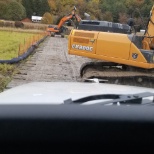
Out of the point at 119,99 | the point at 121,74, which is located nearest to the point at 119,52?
the point at 121,74

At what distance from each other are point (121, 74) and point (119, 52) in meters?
0.64

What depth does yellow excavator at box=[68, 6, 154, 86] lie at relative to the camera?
40.7 ft

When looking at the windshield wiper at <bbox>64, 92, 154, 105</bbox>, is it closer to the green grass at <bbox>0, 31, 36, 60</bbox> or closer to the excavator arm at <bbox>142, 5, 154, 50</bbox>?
the excavator arm at <bbox>142, 5, 154, 50</bbox>

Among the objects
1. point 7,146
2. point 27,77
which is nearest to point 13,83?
point 27,77

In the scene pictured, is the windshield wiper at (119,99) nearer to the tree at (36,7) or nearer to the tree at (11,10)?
the tree at (11,10)

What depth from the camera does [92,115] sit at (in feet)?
5.22

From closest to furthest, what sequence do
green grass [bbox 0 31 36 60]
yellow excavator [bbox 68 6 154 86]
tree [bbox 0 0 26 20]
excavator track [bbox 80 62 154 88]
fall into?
excavator track [bbox 80 62 154 88] < yellow excavator [bbox 68 6 154 86] < green grass [bbox 0 31 36 60] < tree [bbox 0 0 26 20]

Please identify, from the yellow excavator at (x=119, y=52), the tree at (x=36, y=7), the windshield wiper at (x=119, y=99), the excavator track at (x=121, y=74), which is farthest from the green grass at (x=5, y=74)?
the tree at (x=36, y=7)

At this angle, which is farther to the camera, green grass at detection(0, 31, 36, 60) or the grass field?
the grass field

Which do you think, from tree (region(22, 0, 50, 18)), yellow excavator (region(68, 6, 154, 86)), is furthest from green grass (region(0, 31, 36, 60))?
tree (region(22, 0, 50, 18))

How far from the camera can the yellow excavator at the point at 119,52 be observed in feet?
40.7

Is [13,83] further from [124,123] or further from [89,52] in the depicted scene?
[124,123]

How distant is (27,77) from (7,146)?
522 inches

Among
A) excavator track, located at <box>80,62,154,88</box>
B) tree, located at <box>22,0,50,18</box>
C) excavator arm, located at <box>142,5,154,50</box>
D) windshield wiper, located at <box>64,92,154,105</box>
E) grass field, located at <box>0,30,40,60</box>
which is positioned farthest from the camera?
tree, located at <box>22,0,50,18</box>
